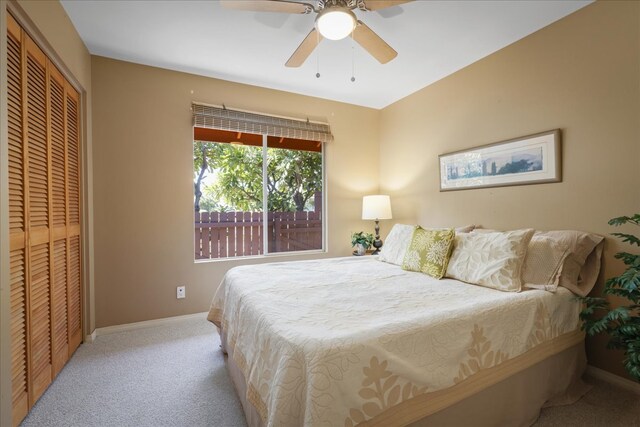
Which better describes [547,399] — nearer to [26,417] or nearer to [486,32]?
[486,32]

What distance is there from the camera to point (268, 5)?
5.36 feet

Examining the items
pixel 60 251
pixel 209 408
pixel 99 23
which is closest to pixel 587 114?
pixel 209 408

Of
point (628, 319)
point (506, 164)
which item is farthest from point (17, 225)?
point (506, 164)

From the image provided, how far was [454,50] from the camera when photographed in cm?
261

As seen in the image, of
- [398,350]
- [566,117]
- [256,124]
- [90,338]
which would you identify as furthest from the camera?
[256,124]

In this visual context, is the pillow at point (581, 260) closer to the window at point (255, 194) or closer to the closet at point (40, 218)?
the window at point (255, 194)

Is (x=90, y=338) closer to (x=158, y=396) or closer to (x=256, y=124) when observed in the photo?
(x=158, y=396)

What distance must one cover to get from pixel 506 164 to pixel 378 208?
1.45m

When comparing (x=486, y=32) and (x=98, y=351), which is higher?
(x=486, y=32)

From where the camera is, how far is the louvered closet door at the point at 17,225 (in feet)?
4.91

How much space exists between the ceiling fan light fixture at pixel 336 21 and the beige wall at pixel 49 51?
5.09 feet

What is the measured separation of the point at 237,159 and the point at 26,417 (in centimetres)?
267

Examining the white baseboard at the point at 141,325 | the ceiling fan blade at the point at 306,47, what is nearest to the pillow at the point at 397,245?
the ceiling fan blade at the point at 306,47

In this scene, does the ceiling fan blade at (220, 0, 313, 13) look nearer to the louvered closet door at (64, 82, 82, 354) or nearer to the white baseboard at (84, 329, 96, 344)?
the louvered closet door at (64, 82, 82, 354)
